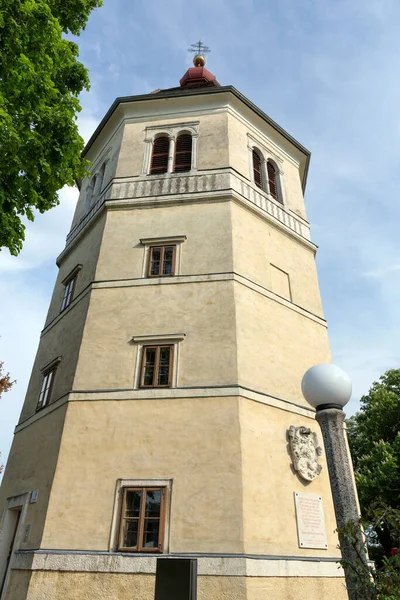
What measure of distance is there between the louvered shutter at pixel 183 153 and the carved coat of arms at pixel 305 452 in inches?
349

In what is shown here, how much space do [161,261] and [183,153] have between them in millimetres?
4615

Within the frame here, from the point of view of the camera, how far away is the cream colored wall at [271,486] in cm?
897

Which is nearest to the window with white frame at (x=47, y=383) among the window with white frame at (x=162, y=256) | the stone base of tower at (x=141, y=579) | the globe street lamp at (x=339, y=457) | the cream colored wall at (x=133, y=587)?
the window with white frame at (x=162, y=256)

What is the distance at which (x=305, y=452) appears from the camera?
10484mm

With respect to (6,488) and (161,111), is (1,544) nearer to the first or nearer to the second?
(6,488)

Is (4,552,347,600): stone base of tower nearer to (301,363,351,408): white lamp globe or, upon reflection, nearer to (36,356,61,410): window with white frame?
(36,356,61,410): window with white frame

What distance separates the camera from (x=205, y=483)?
9.23m

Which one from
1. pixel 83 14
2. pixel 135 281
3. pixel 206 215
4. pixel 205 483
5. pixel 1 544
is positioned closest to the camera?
pixel 205 483

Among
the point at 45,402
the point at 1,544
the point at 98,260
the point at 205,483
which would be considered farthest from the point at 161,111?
the point at 1,544

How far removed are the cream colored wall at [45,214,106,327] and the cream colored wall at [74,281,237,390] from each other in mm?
1397

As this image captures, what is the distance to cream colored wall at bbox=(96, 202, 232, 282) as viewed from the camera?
12.4 metres

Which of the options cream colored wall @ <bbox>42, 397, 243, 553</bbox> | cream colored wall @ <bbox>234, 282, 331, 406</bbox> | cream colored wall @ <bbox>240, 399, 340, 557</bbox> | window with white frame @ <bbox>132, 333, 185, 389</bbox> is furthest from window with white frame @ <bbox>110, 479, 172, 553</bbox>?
cream colored wall @ <bbox>234, 282, 331, 406</bbox>

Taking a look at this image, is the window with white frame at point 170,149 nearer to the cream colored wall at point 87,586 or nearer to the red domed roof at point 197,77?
the red domed roof at point 197,77

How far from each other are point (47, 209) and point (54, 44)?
306cm
